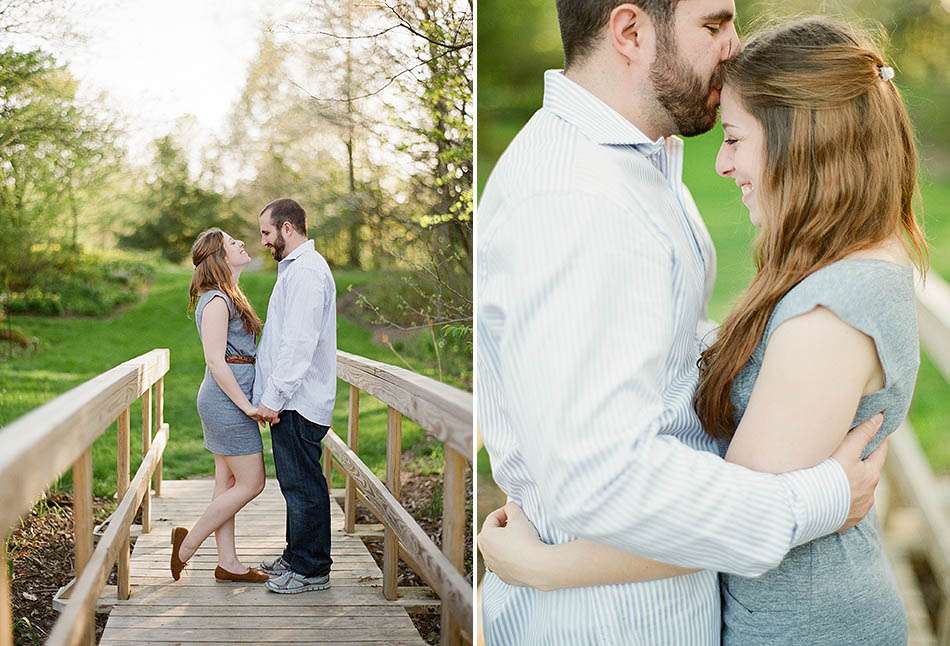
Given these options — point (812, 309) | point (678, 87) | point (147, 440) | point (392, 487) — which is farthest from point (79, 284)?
point (812, 309)

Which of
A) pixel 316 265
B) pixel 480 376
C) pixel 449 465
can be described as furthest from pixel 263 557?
Result: pixel 480 376

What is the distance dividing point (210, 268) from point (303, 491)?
503 millimetres

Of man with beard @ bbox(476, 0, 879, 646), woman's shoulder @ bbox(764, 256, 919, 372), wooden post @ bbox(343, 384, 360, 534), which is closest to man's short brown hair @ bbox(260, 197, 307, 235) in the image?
wooden post @ bbox(343, 384, 360, 534)

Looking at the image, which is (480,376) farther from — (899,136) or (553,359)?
(899,136)

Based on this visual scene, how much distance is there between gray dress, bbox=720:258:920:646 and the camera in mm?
1300

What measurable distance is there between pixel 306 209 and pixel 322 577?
2.53 ft

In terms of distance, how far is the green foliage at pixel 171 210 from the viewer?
1770 millimetres

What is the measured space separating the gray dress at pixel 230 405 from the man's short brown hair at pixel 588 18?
809 mm

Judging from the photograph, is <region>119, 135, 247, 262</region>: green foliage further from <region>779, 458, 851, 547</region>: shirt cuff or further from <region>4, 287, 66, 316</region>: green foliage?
<region>779, 458, 851, 547</region>: shirt cuff

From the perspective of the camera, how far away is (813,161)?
1378 mm

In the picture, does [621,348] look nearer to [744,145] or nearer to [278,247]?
[744,145]

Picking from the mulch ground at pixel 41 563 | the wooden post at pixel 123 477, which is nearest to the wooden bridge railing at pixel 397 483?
the wooden post at pixel 123 477

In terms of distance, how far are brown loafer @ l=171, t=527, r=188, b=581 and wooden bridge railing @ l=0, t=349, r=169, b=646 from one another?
6 centimetres

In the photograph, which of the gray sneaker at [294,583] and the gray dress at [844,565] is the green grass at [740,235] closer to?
the gray dress at [844,565]
